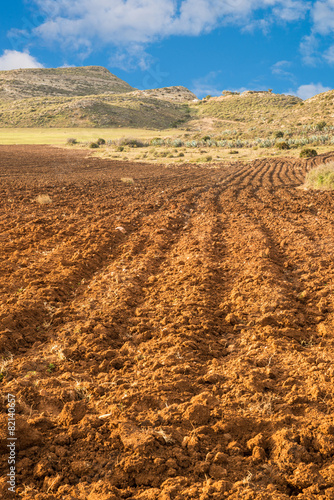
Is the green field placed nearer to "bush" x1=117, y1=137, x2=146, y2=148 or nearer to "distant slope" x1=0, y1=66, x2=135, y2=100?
"bush" x1=117, y1=137, x2=146, y2=148

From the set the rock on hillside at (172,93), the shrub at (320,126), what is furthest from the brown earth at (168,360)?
the rock on hillside at (172,93)

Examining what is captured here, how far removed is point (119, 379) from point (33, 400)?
2.96 feet

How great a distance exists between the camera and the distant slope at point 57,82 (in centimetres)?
9606

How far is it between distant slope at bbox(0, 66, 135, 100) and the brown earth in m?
98.6

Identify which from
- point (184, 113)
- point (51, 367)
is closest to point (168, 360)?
point (51, 367)

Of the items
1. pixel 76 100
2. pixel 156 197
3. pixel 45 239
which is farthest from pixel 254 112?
pixel 45 239

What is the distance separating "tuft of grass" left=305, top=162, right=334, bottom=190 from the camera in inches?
672

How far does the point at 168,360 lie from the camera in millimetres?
4266

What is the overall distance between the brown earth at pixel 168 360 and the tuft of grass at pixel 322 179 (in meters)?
8.22

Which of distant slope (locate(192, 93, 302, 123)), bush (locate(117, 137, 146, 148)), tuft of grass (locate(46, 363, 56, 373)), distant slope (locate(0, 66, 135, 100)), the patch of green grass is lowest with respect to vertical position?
tuft of grass (locate(46, 363, 56, 373))

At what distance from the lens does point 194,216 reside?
12.3m

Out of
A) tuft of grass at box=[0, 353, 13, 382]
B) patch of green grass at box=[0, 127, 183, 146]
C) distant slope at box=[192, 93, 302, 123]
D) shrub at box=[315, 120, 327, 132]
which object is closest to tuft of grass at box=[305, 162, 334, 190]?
tuft of grass at box=[0, 353, 13, 382]

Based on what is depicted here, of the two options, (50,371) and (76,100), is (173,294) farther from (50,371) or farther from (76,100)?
(76,100)

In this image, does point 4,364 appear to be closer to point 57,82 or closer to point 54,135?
point 54,135
